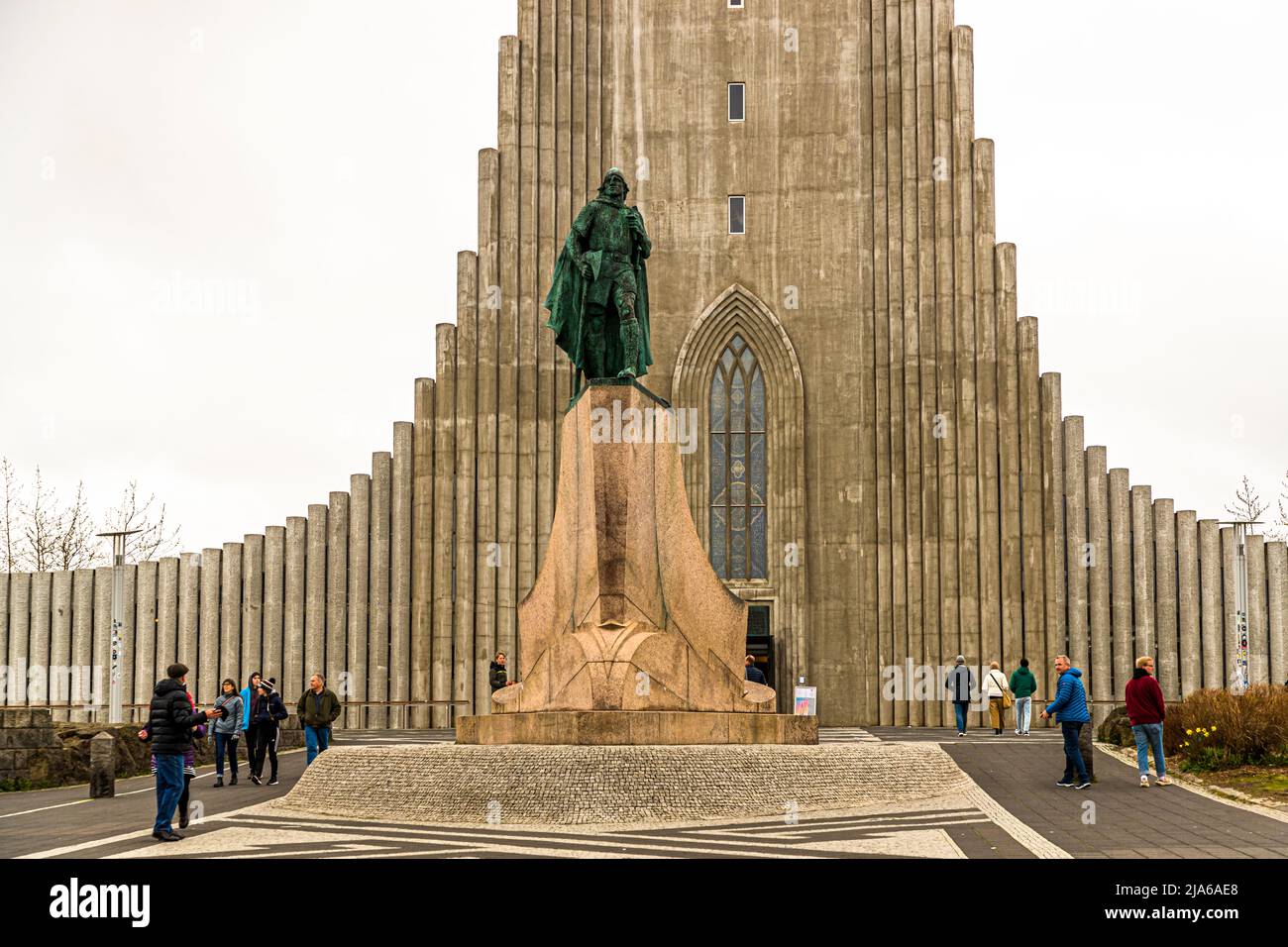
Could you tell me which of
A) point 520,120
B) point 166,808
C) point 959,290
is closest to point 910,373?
point 959,290

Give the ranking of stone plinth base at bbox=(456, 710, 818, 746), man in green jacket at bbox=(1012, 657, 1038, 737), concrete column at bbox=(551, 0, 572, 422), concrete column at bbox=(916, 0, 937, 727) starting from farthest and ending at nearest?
1. concrete column at bbox=(551, 0, 572, 422)
2. concrete column at bbox=(916, 0, 937, 727)
3. man in green jacket at bbox=(1012, 657, 1038, 737)
4. stone plinth base at bbox=(456, 710, 818, 746)

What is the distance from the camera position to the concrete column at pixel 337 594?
34.9 meters

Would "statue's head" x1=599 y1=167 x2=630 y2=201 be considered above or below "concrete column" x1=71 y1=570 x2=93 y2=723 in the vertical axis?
above

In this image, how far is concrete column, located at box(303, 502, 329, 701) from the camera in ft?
115

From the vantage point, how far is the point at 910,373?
34.8 m

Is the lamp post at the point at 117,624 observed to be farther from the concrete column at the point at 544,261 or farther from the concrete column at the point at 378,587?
the concrete column at the point at 544,261

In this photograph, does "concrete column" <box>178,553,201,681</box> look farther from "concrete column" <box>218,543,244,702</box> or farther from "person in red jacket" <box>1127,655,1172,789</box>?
"person in red jacket" <box>1127,655,1172,789</box>

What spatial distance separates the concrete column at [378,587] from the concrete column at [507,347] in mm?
2604

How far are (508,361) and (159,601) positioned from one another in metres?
9.66

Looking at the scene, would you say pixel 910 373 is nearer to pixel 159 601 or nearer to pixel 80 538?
pixel 159 601

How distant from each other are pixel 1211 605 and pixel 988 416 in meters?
6.29

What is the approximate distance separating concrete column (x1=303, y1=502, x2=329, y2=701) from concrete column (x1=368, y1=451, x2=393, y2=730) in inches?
41.3
